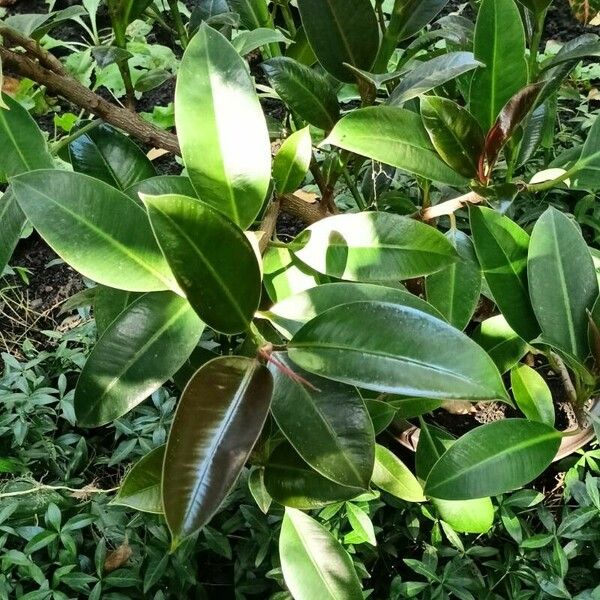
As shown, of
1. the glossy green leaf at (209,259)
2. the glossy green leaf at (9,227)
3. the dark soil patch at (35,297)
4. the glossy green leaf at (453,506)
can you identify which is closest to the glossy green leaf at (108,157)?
the glossy green leaf at (9,227)

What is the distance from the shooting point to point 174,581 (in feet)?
3.42

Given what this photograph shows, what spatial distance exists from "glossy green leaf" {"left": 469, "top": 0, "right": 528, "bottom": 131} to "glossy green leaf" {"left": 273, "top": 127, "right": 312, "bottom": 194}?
0.24 meters

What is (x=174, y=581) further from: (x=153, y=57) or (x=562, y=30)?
(x=562, y=30)

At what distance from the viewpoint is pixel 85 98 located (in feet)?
2.63

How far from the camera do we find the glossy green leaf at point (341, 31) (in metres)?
0.84

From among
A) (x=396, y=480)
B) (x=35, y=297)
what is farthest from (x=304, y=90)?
(x=35, y=297)

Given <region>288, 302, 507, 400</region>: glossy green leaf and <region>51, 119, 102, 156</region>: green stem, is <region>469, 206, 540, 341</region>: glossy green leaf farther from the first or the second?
<region>51, 119, 102, 156</region>: green stem

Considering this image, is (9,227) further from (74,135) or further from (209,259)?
(209,259)

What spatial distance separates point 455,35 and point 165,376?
758 millimetres

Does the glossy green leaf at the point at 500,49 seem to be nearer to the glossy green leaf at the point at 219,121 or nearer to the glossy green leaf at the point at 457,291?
the glossy green leaf at the point at 457,291

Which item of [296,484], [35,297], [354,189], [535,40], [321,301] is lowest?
[35,297]

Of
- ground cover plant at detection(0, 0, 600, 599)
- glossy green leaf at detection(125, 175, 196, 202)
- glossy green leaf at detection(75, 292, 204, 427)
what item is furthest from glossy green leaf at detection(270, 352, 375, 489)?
glossy green leaf at detection(125, 175, 196, 202)

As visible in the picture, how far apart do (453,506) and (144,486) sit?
0.46 metres

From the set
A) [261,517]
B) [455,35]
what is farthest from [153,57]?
[261,517]
